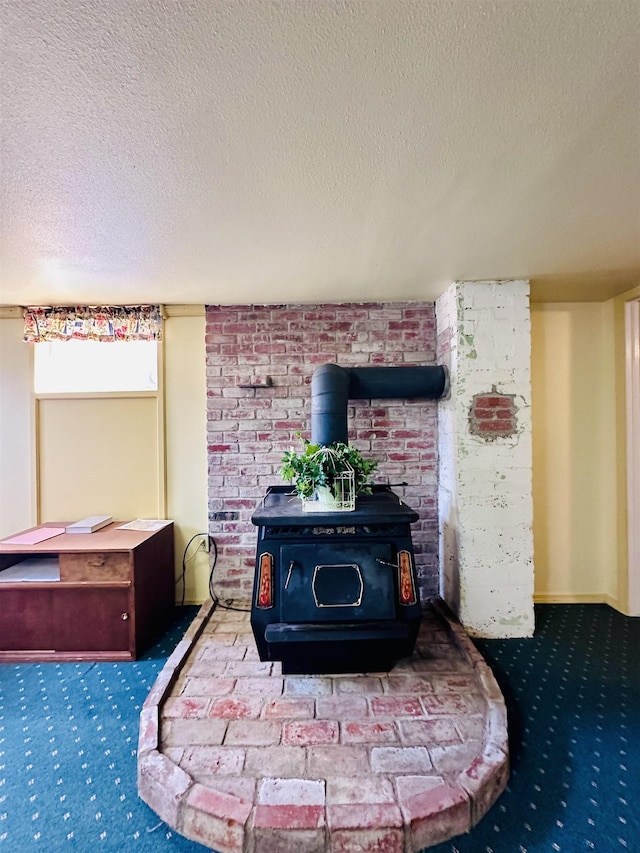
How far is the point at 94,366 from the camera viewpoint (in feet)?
9.61

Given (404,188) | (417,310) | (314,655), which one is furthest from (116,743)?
(417,310)

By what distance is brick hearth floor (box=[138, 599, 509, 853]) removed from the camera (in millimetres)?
1209

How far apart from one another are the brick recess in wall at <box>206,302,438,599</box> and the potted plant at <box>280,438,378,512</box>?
0.74 metres

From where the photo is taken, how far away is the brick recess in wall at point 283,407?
9.12ft

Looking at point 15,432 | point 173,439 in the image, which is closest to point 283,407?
point 173,439

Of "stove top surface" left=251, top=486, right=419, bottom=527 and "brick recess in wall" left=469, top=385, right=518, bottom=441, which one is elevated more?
"brick recess in wall" left=469, top=385, right=518, bottom=441

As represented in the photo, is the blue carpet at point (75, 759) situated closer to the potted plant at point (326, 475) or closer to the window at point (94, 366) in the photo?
the potted plant at point (326, 475)

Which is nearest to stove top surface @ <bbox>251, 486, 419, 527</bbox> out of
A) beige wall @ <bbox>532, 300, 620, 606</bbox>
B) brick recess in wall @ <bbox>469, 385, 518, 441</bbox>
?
brick recess in wall @ <bbox>469, 385, 518, 441</bbox>

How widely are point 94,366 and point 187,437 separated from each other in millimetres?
936

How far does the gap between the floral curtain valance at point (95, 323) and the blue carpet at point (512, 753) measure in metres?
2.14

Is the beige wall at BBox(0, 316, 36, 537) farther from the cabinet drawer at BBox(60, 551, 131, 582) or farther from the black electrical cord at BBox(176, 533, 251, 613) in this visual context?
the black electrical cord at BBox(176, 533, 251, 613)

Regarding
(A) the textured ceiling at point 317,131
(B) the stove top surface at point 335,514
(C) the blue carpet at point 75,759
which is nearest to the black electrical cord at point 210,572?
(C) the blue carpet at point 75,759

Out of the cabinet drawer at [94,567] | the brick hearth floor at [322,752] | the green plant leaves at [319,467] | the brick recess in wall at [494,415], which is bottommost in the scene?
the brick hearth floor at [322,752]

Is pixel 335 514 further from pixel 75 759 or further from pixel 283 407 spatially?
pixel 75 759
